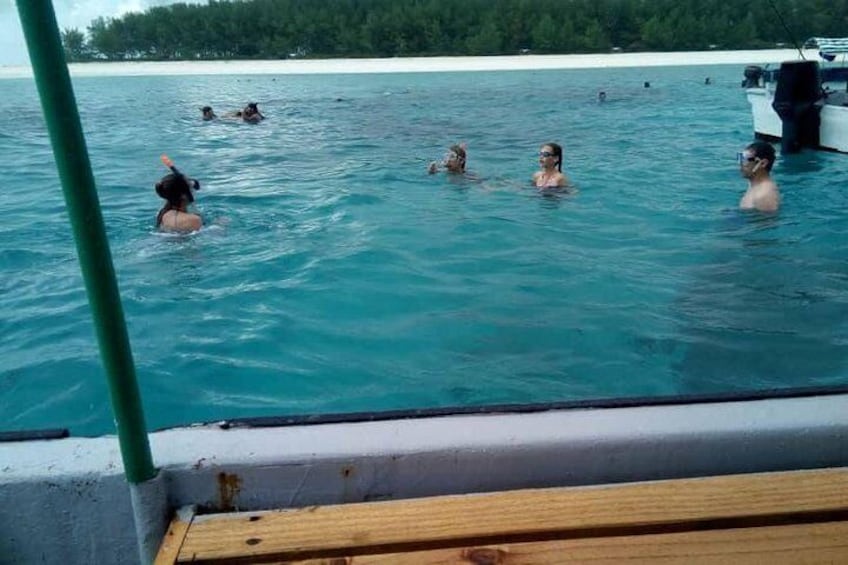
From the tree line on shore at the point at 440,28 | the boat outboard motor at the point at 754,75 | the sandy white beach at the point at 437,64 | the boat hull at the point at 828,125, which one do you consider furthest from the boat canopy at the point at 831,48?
the tree line on shore at the point at 440,28

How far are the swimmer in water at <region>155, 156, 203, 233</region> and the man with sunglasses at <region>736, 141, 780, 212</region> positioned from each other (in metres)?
4.62

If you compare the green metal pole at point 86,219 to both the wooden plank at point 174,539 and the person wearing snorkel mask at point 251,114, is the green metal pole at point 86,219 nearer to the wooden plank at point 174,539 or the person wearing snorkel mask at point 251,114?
the wooden plank at point 174,539

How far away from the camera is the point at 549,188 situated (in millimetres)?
7637

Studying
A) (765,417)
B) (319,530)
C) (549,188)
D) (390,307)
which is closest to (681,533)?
(765,417)

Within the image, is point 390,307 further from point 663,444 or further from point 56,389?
point 663,444

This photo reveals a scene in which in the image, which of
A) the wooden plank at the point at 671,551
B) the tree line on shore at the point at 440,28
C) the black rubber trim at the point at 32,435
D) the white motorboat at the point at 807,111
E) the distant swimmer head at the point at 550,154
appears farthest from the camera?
the tree line on shore at the point at 440,28

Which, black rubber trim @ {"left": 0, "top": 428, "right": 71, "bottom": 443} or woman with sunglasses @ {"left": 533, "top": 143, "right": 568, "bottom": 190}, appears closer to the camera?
black rubber trim @ {"left": 0, "top": 428, "right": 71, "bottom": 443}

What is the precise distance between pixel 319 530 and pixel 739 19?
1849 inches

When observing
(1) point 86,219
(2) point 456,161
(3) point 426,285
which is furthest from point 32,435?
(2) point 456,161

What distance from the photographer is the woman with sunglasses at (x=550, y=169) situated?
738cm

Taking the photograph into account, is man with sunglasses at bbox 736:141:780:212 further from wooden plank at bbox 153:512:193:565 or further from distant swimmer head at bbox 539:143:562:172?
wooden plank at bbox 153:512:193:565

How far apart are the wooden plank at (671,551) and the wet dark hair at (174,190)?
203 inches

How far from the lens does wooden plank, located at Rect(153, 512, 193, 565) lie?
4.17 ft

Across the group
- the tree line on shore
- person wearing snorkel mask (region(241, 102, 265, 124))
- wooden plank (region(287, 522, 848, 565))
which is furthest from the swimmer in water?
the tree line on shore
